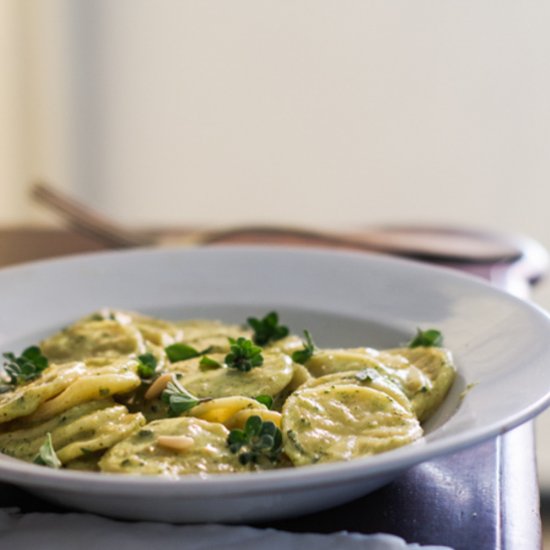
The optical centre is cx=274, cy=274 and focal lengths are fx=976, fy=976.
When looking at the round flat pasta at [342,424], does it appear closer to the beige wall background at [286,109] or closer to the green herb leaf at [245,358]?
the green herb leaf at [245,358]

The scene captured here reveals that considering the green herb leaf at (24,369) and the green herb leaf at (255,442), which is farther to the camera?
the green herb leaf at (24,369)

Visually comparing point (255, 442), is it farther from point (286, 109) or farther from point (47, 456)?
point (286, 109)

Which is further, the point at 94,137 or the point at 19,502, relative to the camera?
the point at 94,137

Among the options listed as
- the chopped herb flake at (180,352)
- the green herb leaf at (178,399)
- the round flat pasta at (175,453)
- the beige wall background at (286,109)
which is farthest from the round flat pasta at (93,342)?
the beige wall background at (286,109)

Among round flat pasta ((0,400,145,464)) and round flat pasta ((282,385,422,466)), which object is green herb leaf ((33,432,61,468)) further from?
round flat pasta ((282,385,422,466))

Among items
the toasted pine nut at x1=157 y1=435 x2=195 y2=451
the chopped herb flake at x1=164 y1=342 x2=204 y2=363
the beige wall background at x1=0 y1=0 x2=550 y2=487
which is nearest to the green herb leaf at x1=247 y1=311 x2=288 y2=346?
the chopped herb flake at x1=164 y1=342 x2=204 y2=363

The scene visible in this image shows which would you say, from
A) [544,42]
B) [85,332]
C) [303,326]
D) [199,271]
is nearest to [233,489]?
[85,332]

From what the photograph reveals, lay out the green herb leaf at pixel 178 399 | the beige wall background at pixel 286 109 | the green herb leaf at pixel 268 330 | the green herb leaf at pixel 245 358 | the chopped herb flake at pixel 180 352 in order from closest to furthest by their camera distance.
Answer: the green herb leaf at pixel 178 399 → the green herb leaf at pixel 245 358 → the chopped herb flake at pixel 180 352 → the green herb leaf at pixel 268 330 → the beige wall background at pixel 286 109

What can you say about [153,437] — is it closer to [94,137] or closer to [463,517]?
[463,517]
